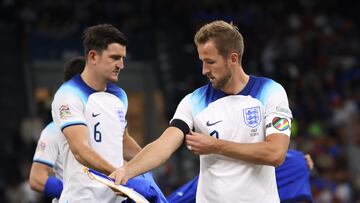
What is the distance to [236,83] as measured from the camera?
510 cm

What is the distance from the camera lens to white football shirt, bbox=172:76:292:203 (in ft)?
16.3

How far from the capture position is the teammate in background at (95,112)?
573cm

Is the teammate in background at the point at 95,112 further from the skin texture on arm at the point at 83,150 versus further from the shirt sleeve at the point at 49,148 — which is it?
the shirt sleeve at the point at 49,148

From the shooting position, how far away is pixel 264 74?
17812mm

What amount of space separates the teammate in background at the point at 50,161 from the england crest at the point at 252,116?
1970mm

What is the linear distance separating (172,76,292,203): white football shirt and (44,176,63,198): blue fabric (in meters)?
1.76

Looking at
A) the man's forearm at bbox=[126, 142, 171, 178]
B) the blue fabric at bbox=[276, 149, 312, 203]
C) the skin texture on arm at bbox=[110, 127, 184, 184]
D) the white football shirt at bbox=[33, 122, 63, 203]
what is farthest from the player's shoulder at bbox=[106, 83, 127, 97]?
the blue fabric at bbox=[276, 149, 312, 203]

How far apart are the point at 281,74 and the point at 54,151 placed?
11996mm

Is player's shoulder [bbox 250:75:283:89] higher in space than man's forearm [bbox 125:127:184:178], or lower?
higher

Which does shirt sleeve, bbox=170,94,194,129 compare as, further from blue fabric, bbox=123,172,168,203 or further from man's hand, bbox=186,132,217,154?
blue fabric, bbox=123,172,168,203

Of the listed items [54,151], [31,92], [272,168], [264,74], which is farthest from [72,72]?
[264,74]

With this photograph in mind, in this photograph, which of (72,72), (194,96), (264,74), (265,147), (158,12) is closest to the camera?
(265,147)

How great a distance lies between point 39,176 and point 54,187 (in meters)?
0.22

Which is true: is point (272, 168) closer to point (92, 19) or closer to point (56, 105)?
point (56, 105)
